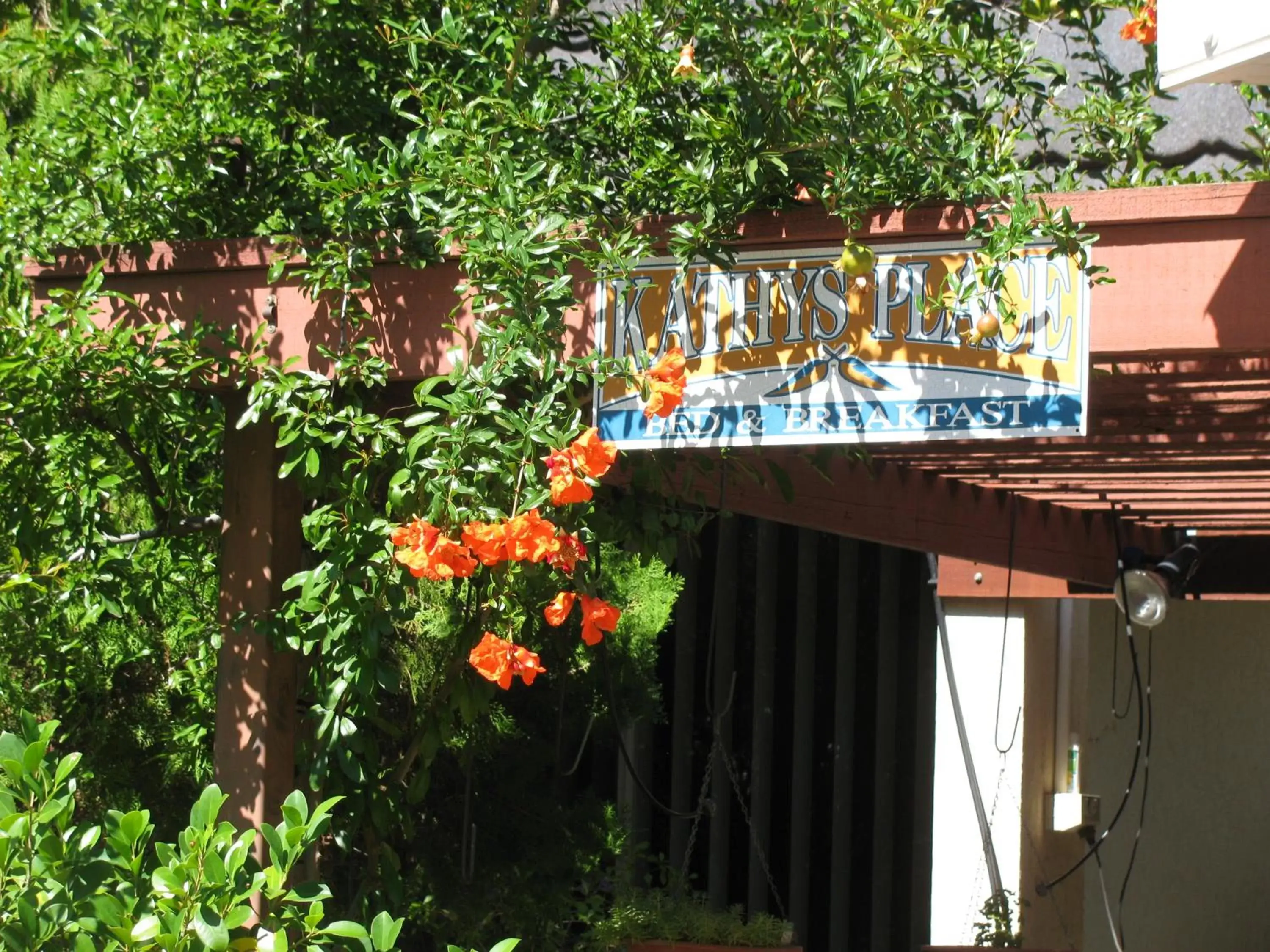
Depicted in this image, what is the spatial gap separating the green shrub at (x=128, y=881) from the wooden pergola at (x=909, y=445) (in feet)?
2.57

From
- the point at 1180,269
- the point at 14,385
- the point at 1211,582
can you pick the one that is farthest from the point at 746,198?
the point at 1211,582

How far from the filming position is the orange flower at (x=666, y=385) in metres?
2.08

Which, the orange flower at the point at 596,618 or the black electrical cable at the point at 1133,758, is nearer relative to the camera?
the orange flower at the point at 596,618

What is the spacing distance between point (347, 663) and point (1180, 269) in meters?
1.38

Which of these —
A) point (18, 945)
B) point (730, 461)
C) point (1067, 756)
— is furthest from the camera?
point (1067, 756)

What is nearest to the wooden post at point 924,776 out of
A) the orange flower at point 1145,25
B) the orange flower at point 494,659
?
the orange flower at point 1145,25

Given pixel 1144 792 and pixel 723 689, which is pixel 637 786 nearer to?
pixel 723 689

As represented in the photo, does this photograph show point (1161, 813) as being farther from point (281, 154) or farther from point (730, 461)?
point (281, 154)

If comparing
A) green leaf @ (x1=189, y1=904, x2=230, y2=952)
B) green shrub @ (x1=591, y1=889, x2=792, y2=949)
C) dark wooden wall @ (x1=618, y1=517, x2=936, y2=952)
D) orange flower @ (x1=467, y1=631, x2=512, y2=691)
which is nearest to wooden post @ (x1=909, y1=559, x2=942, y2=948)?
dark wooden wall @ (x1=618, y1=517, x2=936, y2=952)

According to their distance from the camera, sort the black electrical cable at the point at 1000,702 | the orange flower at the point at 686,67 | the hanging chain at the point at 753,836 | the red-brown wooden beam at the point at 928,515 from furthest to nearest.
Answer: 1. the black electrical cable at the point at 1000,702
2. the hanging chain at the point at 753,836
3. the red-brown wooden beam at the point at 928,515
4. the orange flower at the point at 686,67

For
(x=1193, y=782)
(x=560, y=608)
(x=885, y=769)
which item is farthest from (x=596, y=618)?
(x=1193, y=782)

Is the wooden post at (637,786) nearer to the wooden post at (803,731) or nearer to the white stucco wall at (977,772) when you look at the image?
the wooden post at (803,731)

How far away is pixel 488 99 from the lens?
7.89ft

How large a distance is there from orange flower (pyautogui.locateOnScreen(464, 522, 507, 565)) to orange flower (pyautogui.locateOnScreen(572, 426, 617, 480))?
0.14m
